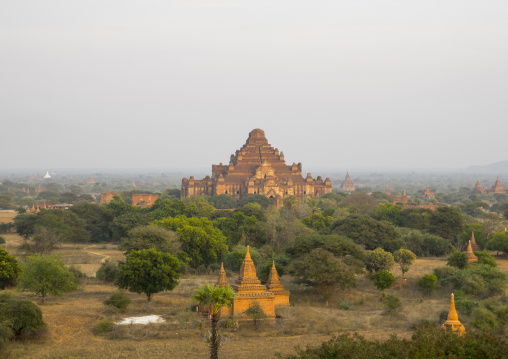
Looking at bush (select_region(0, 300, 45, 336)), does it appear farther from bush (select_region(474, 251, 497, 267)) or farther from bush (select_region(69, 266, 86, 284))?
bush (select_region(474, 251, 497, 267))

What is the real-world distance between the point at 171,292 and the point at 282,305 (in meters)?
Answer: 7.90

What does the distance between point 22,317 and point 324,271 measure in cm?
1552

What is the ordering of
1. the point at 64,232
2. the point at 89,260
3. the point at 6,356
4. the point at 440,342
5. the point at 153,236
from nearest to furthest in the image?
the point at 440,342, the point at 6,356, the point at 153,236, the point at 89,260, the point at 64,232

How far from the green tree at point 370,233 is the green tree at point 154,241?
1399 cm

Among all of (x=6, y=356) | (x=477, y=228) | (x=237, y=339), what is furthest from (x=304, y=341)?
(x=477, y=228)

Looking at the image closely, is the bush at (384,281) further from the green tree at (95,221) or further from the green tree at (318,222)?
the green tree at (95,221)

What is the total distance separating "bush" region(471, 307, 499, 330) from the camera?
2832 centimetres

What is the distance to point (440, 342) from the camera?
2081 centimetres

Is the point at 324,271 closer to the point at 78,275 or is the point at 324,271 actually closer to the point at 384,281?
the point at 384,281

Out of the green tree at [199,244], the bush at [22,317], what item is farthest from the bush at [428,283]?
the bush at [22,317]

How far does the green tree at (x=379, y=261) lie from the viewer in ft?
137

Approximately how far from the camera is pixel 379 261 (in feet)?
137

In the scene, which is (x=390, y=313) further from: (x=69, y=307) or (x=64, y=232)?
(x=64, y=232)

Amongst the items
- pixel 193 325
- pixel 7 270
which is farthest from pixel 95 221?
pixel 193 325
